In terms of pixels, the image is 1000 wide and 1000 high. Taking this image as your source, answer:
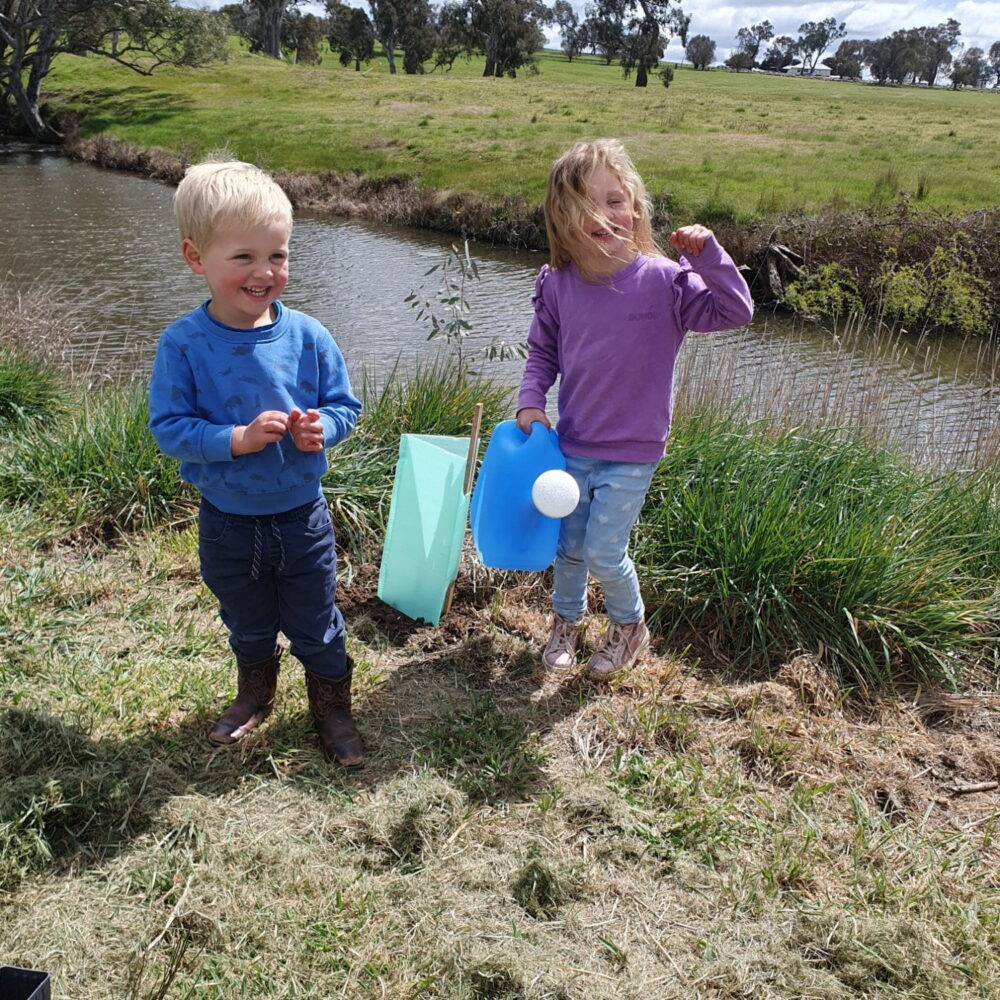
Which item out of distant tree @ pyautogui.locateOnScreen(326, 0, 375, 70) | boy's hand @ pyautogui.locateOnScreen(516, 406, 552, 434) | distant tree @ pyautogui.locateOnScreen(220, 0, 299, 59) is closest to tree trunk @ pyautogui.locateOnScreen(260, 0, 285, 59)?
distant tree @ pyautogui.locateOnScreen(220, 0, 299, 59)

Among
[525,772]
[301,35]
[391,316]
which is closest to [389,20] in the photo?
[301,35]

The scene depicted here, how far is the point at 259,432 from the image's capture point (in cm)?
201

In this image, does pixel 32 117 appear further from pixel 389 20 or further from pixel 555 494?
pixel 389 20

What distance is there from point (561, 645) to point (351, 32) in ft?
224

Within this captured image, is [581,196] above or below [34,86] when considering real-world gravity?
below

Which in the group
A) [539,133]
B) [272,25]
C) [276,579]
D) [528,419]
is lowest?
[276,579]

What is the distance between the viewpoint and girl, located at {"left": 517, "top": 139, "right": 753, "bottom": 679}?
2.49 meters

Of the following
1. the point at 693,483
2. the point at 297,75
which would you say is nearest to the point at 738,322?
the point at 693,483

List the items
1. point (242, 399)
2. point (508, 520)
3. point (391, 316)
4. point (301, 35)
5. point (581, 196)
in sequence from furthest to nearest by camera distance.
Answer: point (301, 35), point (391, 316), point (508, 520), point (581, 196), point (242, 399)

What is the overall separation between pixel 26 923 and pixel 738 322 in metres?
2.28

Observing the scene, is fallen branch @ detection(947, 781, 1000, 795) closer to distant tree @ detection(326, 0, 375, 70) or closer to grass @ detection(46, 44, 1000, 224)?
grass @ detection(46, 44, 1000, 224)

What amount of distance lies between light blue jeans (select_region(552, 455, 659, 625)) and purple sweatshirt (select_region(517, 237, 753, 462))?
59 mm

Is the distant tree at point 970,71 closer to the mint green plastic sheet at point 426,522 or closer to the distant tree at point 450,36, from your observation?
the distant tree at point 450,36

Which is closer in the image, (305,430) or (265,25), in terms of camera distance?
(305,430)
